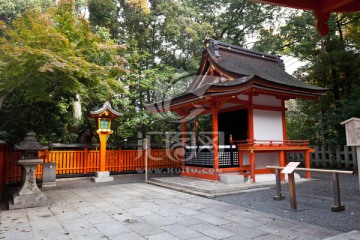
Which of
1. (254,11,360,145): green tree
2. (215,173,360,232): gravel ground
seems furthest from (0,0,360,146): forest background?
(215,173,360,232): gravel ground

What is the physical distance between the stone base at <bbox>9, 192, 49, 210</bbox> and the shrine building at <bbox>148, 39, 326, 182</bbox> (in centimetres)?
531

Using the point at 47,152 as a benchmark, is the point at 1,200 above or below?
below

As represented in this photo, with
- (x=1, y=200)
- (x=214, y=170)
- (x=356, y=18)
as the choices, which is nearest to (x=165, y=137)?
(x=214, y=170)

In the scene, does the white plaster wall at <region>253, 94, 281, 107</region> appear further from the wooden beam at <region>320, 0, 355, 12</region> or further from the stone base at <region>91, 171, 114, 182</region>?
the stone base at <region>91, 171, 114, 182</region>

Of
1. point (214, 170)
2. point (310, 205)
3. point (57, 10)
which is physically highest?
point (57, 10)

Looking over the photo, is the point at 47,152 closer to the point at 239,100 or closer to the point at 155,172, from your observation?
the point at 155,172

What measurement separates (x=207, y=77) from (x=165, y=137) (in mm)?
5401

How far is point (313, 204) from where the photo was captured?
5742 mm

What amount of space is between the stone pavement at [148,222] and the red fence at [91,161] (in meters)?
3.95

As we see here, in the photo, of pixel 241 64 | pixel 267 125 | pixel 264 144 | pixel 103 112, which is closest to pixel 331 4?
pixel 264 144

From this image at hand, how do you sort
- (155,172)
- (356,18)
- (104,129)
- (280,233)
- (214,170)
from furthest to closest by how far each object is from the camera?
1. (356,18)
2. (155,172)
3. (104,129)
4. (214,170)
5. (280,233)

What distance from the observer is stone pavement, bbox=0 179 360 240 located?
3.79 metres

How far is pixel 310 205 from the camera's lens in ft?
18.6

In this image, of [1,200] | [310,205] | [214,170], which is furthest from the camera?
[214,170]
